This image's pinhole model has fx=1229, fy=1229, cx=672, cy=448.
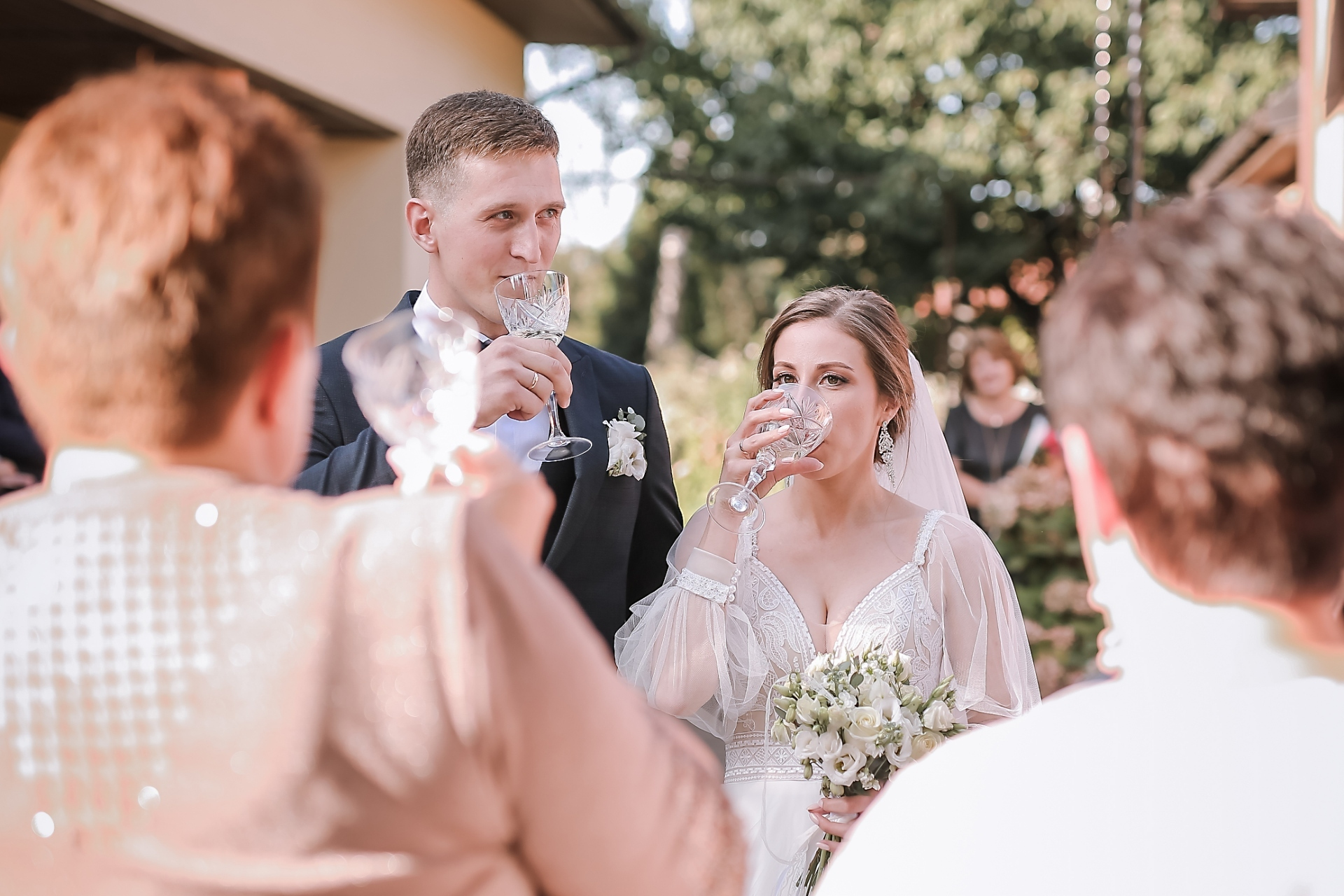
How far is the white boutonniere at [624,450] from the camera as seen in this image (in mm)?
3129

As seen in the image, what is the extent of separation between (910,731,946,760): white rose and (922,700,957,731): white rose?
0.02m

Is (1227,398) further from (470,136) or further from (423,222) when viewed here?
(423,222)

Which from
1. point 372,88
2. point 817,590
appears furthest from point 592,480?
point 372,88

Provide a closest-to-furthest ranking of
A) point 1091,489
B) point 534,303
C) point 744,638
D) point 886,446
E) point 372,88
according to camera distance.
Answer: point 1091,489, point 534,303, point 744,638, point 886,446, point 372,88

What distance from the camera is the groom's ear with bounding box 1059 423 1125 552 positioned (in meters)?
1.29

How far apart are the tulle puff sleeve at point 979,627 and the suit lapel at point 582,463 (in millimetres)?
970

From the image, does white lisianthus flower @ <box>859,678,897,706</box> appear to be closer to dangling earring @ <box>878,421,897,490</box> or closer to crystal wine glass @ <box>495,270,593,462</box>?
crystal wine glass @ <box>495,270,593,462</box>

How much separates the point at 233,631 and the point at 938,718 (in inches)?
74.7

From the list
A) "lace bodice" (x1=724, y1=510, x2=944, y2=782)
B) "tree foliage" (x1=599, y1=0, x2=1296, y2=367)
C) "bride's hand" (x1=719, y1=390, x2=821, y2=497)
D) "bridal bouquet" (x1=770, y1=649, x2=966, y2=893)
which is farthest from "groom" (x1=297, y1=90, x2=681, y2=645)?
"tree foliage" (x1=599, y1=0, x2=1296, y2=367)

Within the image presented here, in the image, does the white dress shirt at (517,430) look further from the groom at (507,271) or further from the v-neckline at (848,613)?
the v-neckline at (848,613)

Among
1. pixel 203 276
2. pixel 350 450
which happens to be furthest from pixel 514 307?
pixel 203 276

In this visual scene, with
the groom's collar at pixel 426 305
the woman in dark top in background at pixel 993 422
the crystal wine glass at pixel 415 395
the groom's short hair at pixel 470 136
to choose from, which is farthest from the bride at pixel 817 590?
the woman in dark top in background at pixel 993 422

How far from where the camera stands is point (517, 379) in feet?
8.06

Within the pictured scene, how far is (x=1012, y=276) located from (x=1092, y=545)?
72.7ft
